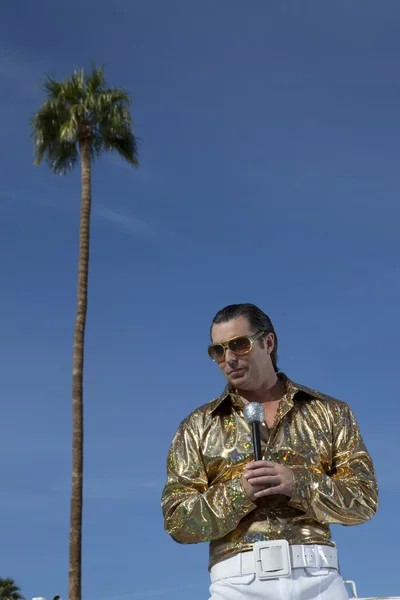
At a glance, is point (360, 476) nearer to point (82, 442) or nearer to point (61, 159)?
point (82, 442)

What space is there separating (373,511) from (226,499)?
0.57 meters

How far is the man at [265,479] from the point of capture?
10.5ft

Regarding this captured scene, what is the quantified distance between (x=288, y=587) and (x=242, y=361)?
2.84ft

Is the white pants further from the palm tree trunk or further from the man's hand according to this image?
the palm tree trunk

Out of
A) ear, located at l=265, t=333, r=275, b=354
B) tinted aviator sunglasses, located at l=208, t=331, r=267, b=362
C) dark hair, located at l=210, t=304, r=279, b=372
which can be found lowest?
tinted aviator sunglasses, located at l=208, t=331, r=267, b=362

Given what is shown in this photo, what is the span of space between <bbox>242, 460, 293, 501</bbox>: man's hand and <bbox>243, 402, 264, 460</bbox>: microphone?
0.25 ft

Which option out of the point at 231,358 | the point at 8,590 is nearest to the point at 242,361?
the point at 231,358

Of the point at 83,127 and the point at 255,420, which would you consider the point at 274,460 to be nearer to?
the point at 255,420

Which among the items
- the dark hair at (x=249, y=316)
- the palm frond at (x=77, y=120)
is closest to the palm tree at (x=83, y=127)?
the palm frond at (x=77, y=120)

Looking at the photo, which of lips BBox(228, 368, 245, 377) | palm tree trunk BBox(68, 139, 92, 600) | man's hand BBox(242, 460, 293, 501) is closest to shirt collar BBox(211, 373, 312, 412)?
lips BBox(228, 368, 245, 377)

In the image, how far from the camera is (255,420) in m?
3.30

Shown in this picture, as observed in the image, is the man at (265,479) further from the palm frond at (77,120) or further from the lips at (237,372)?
the palm frond at (77,120)

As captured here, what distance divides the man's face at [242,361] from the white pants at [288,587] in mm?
755

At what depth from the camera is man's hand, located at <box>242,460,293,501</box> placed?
3.17 m
